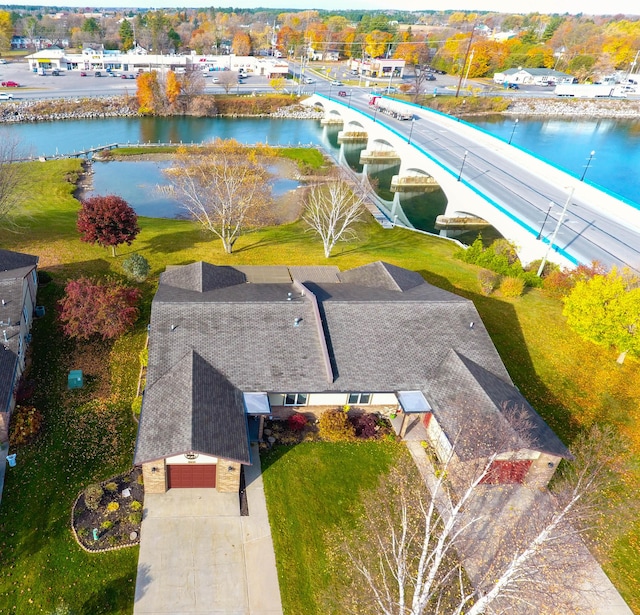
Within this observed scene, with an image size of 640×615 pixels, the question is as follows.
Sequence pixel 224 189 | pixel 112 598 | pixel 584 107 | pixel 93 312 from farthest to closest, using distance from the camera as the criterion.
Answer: pixel 584 107 < pixel 224 189 < pixel 93 312 < pixel 112 598

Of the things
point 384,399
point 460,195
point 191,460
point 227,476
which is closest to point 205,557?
point 227,476

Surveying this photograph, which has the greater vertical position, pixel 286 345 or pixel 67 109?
pixel 286 345

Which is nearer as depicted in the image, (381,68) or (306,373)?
(306,373)

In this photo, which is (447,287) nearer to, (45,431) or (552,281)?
(552,281)

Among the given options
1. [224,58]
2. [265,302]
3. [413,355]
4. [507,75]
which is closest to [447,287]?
[413,355]

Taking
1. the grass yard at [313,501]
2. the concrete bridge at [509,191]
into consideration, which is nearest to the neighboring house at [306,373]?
the grass yard at [313,501]

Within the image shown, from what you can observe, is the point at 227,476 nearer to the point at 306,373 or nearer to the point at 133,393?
the point at 306,373

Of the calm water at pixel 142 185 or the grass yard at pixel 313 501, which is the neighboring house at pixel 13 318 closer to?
the grass yard at pixel 313 501
